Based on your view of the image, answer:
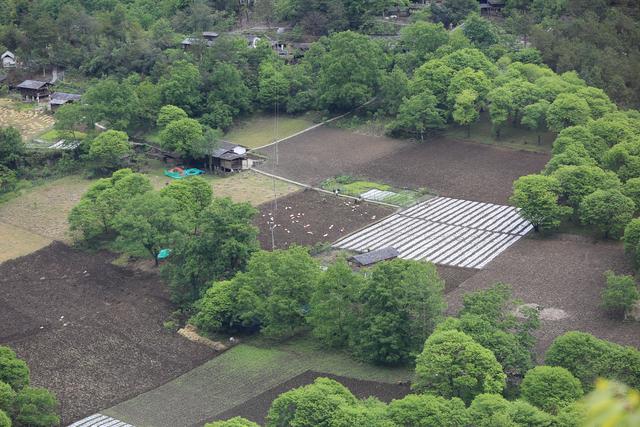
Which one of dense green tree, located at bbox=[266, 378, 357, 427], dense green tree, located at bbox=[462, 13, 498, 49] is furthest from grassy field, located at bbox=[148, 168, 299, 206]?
dense green tree, located at bbox=[266, 378, 357, 427]

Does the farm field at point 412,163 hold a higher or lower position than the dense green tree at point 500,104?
lower

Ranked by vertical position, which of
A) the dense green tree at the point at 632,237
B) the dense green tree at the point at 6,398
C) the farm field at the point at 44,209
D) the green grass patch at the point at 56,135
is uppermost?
the dense green tree at the point at 632,237

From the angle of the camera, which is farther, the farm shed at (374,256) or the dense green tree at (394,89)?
the dense green tree at (394,89)

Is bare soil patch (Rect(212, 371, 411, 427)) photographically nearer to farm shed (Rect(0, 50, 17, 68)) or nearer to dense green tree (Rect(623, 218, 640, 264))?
dense green tree (Rect(623, 218, 640, 264))

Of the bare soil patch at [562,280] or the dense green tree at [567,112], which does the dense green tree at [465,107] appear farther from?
the bare soil patch at [562,280]

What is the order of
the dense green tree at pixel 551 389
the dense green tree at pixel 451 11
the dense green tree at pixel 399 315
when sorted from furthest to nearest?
1. the dense green tree at pixel 451 11
2. the dense green tree at pixel 399 315
3. the dense green tree at pixel 551 389

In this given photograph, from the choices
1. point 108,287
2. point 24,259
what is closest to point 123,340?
point 108,287

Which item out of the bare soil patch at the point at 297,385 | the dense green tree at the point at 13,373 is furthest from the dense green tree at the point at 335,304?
the dense green tree at the point at 13,373
